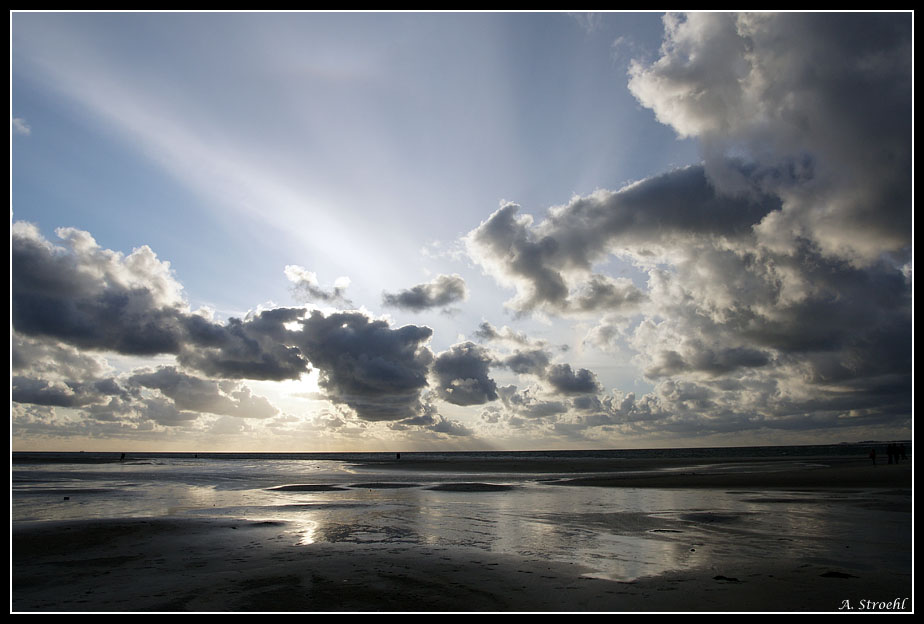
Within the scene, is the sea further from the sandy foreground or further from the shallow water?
the sandy foreground

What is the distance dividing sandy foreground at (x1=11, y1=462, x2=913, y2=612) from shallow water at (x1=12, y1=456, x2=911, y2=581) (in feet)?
3.20

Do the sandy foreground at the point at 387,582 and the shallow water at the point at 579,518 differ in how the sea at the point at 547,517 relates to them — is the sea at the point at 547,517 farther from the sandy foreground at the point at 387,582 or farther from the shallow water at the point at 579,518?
the sandy foreground at the point at 387,582

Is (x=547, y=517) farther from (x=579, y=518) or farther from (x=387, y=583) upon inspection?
(x=387, y=583)

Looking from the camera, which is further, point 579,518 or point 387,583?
point 579,518

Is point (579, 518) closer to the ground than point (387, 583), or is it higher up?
closer to the ground

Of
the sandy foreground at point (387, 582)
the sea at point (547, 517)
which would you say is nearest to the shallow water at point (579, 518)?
the sea at point (547, 517)

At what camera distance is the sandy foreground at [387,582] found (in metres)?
9.41

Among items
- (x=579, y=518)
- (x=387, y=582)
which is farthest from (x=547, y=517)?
(x=387, y=582)

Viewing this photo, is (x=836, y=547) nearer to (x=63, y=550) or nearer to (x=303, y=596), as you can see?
(x=303, y=596)

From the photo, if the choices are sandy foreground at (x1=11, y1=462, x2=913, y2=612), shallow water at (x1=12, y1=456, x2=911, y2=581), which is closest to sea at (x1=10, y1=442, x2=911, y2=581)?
shallow water at (x1=12, y1=456, x2=911, y2=581)

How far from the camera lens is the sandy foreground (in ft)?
30.9

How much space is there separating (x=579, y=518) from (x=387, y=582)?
11556 mm

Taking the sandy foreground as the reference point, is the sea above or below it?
below

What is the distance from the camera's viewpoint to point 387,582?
10.9m
